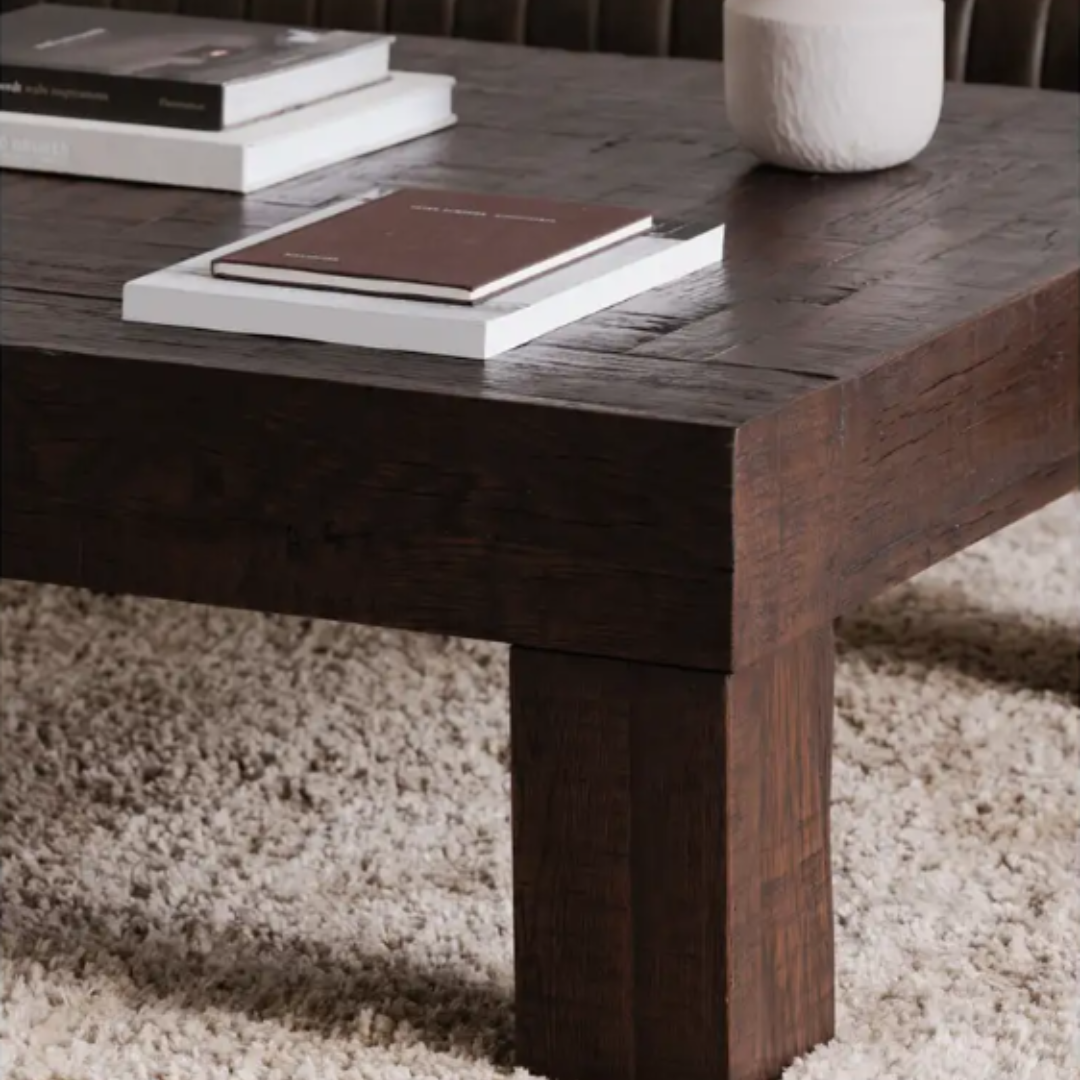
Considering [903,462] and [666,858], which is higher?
[903,462]

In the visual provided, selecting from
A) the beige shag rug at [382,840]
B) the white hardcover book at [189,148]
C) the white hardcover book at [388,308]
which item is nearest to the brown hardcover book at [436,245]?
the white hardcover book at [388,308]

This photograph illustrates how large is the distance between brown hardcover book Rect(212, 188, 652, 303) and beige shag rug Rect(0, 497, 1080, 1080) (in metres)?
0.40

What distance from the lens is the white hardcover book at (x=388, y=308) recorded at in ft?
4.29

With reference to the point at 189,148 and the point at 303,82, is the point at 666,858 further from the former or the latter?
the point at 303,82

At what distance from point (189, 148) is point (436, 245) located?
349 millimetres

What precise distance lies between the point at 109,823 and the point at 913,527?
0.62 m

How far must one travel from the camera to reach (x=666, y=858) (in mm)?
1274

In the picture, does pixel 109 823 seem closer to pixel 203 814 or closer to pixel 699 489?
pixel 203 814

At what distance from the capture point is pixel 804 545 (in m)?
1.25

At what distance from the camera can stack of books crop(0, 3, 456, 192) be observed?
1719 millimetres

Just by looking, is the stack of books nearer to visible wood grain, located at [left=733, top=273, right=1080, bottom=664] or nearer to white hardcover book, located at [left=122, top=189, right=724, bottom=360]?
white hardcover book, located at [left=122, top=189, right=724, bottom=360]

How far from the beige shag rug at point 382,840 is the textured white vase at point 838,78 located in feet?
1.35

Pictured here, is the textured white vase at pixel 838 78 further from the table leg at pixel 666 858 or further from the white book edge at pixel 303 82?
the table leg at pixel 666 858

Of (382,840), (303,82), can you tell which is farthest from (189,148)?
(382,840)
